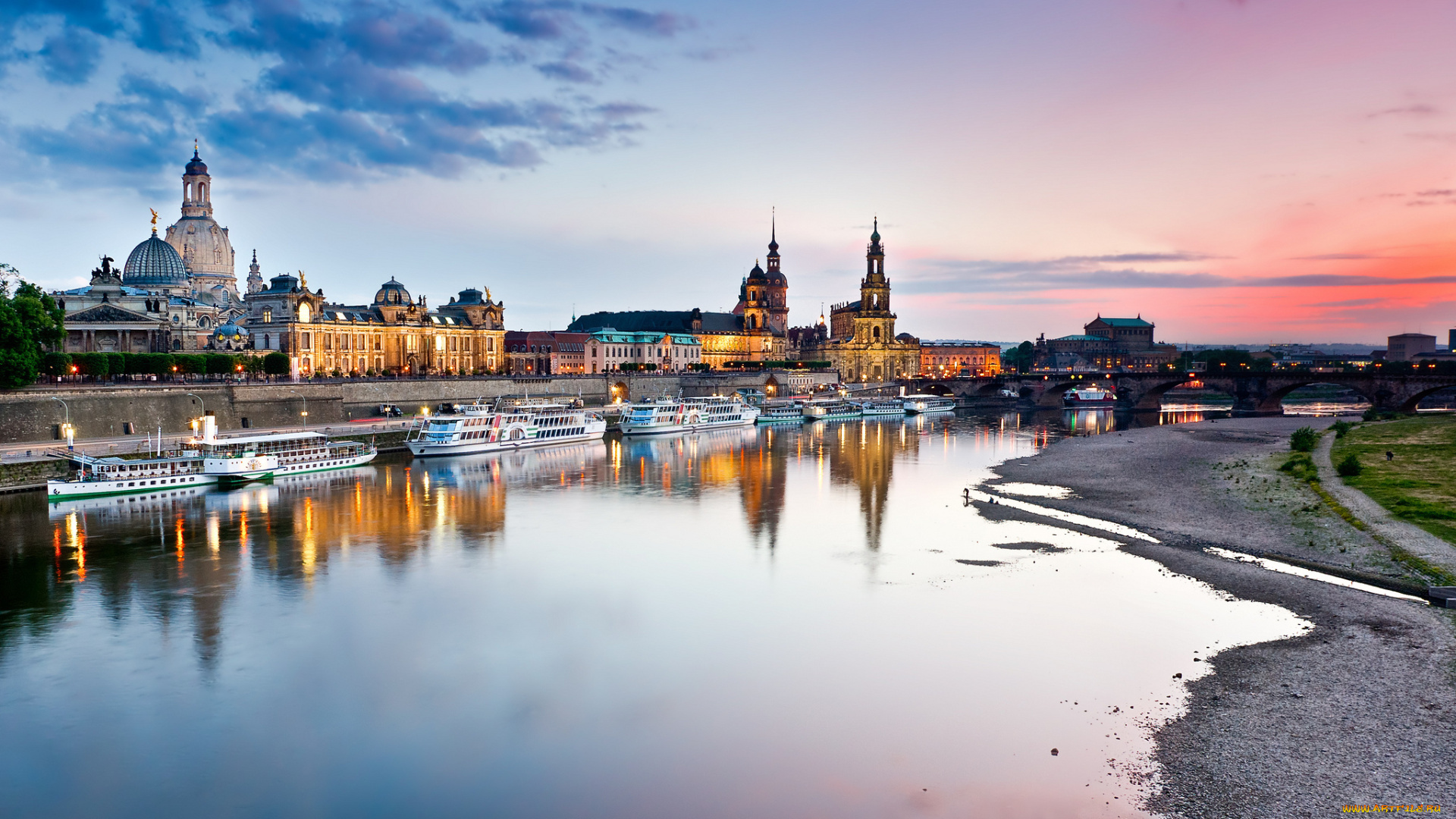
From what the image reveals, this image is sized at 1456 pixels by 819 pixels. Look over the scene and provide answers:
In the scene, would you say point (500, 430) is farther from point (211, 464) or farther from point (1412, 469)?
point (1412, 469)

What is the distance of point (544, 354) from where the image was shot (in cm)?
14900

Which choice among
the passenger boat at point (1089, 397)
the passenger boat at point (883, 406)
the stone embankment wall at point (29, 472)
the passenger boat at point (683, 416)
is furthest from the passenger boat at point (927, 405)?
the stone embankment wall at point (29, 472)

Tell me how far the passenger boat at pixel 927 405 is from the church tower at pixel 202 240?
9129 centimetres

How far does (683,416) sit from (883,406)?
37121 millimetres

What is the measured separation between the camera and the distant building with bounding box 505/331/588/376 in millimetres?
146250

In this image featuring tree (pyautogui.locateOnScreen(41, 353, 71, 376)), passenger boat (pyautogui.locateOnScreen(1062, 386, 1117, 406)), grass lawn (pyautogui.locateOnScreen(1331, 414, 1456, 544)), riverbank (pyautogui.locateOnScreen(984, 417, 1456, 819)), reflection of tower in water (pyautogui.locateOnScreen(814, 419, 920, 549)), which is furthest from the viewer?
passenger boat (pyautogui.locateOnScreen(1062, 386, 1117, 406))

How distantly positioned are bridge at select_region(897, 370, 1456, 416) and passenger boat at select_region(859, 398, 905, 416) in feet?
74.6

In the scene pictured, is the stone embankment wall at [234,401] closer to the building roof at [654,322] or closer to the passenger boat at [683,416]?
the passenger boat at [683,416]

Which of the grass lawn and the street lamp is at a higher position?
the street lamp

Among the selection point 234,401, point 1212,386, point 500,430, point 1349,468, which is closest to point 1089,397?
point 1212,386

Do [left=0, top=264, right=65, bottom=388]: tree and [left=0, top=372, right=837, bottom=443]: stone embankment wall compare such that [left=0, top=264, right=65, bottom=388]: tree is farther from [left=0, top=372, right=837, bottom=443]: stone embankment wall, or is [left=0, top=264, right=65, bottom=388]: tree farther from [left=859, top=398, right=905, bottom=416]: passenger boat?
[left=859, top=398, right=905, bottom=416]: passenger boat

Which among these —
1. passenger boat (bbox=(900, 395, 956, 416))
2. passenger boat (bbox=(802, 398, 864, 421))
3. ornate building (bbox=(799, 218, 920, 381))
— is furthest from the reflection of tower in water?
ornate building (bbox=(799, 218, 920, 381))

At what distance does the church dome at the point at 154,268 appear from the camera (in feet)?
→ 351

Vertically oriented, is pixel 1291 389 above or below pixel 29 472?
above
